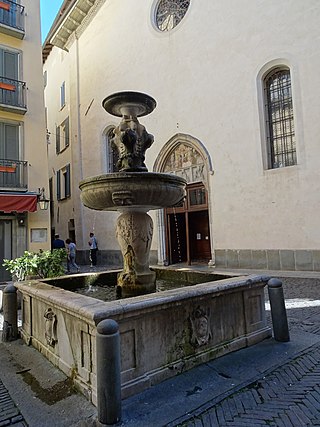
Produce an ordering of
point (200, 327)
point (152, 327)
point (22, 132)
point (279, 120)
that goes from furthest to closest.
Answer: point (22, 132) → point (279, 120) → point (200, 327) → point (152, 327)

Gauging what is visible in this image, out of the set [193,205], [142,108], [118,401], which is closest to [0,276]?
[193,205]

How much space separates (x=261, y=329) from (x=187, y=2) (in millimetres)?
15421

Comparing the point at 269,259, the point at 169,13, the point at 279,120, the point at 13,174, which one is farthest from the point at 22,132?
the point at 269,259

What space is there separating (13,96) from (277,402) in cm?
1416

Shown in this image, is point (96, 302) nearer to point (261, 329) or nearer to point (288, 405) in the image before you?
point (288, 405)

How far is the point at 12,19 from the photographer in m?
13.9

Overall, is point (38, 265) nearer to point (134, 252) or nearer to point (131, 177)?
point (134, 252)

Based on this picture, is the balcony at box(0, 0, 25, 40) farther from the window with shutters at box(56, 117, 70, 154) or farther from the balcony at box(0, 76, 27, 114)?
the window with shutters at box(56, 117, 70, 154)

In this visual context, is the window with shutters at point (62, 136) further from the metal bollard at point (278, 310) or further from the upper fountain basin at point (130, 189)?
the metal bollard at point (278, 310)

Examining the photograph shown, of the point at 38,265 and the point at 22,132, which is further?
the point at 22,132

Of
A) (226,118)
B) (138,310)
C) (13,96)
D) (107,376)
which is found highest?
(13,96)

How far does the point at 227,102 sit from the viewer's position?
1286 centimetres

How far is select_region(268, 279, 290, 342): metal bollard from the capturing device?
4117 mm

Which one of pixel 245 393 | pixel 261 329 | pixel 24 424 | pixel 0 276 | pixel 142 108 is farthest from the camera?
pixel 0 276
